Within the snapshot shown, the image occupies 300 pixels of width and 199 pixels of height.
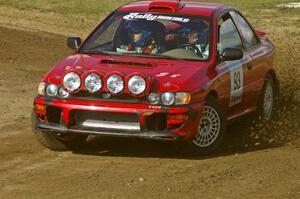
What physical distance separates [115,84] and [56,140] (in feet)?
3.57

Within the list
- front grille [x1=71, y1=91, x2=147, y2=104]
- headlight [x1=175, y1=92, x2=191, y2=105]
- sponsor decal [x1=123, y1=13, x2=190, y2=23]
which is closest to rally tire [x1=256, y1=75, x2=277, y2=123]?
sponsor decal [x1=123, y1=13, x2=190, y2=23]

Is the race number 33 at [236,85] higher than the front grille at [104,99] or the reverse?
the reverse

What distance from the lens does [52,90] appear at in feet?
29.8

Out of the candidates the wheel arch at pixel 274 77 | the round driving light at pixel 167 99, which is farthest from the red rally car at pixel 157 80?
the wheel arch at pixel 274 77

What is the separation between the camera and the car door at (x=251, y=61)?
34.1 ft

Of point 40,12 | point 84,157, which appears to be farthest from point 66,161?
point 40,12

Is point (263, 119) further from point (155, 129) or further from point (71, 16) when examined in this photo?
point (71, 16)

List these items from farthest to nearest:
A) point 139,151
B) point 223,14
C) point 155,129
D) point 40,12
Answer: point 40,12, point 223,14, point 139,151, point 155,129

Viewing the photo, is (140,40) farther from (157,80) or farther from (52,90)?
(52,90)

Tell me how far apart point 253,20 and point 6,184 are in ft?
54.0

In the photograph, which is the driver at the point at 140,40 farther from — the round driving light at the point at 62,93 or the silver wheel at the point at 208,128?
the round driving light at the point at 62,93

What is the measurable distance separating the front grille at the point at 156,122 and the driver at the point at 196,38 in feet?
3.66

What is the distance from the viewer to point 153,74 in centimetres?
891

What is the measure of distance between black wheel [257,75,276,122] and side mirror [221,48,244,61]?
130 centimetres
